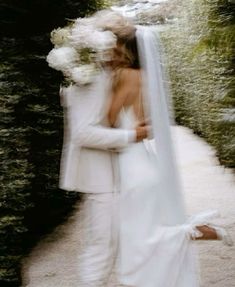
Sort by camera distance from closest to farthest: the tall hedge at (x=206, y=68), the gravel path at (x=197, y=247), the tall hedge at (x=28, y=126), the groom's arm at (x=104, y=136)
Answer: the groom's arm at (x=104, y=136) → the tall hedge at (x=28, y=126) → the gravel path at (x=197, y=247) → the tall hedge at (x=206, y=68)

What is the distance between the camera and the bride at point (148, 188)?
10.9ft

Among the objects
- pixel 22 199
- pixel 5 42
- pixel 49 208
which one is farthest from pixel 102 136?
pixel 49 208

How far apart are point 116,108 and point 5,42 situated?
6.93ft

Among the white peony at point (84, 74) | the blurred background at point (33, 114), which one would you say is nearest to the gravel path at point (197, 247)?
the blurred background at point (33, 114)

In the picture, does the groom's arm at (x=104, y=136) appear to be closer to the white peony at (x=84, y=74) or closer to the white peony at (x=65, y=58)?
the white peony at (x=84, y=74)

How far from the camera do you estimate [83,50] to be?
3514 millimetres

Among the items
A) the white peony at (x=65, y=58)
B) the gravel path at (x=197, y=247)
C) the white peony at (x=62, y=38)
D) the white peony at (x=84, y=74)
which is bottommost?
the gravel path at (x=197, y=247)

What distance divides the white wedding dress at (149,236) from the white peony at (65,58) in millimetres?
577

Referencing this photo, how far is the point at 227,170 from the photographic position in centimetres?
1111

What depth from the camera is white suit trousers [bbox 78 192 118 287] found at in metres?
3.39

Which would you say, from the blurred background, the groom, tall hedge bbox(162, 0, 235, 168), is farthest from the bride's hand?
tall hedge bbox(162, 0, 235, 168)

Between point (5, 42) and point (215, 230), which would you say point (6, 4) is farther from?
point (215, 230)

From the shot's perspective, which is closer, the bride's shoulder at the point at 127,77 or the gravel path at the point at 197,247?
the bride's shoulder at the point at 127,77

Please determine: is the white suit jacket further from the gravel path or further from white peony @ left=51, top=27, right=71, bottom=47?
the gravel path
